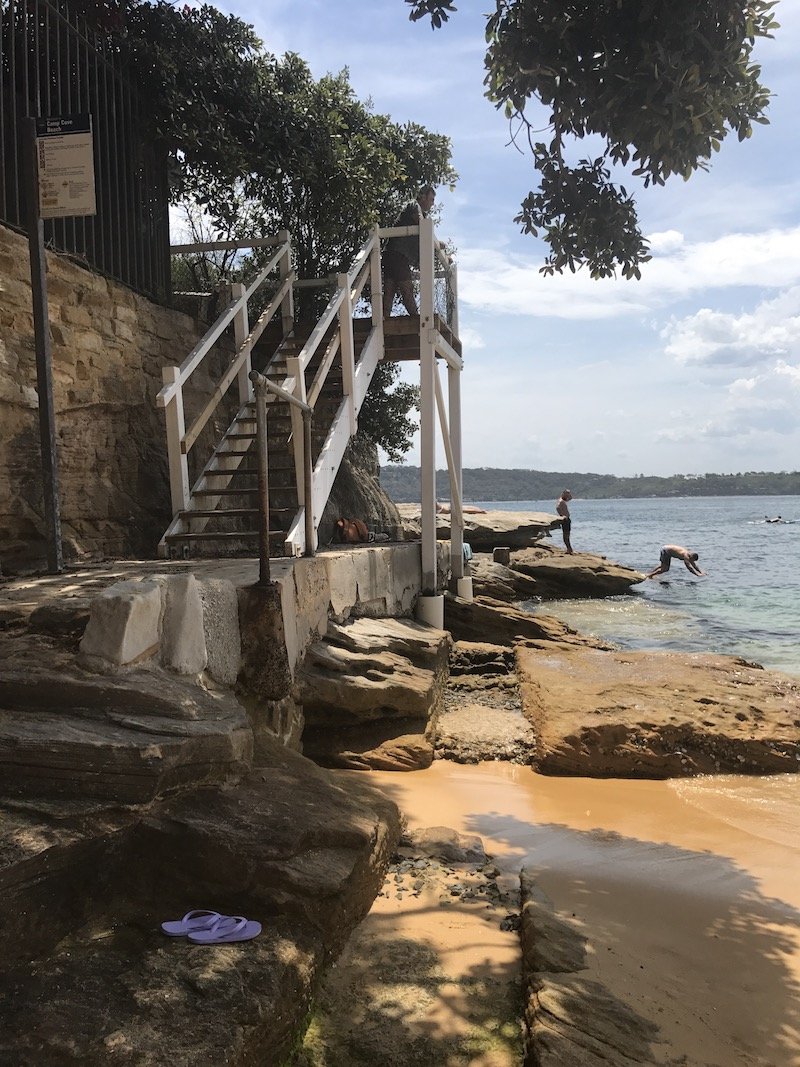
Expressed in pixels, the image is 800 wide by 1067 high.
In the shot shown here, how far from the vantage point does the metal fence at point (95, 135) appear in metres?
5.80

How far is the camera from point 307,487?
18.2 feet

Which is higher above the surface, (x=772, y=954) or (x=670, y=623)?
(x=772, y=954)

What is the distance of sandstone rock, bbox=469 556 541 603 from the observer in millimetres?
14828

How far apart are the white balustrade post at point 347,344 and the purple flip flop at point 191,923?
5.61m

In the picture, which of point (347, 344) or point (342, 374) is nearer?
point (347, 344)

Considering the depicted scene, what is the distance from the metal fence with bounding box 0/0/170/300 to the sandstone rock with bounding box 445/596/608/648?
4791 mm

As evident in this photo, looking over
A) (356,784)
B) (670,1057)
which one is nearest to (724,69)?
(356,784)

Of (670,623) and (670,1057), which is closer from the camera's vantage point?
(670,1057)

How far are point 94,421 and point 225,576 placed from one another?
9.99ft

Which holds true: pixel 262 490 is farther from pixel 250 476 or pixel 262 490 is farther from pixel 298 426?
pixel 250 476

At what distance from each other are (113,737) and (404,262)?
27.6 ft

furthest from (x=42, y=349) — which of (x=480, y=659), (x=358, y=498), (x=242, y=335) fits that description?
(x=358, y=498)

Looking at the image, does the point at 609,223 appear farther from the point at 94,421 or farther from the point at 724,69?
the point at 94,421

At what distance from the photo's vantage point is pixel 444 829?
397 centimetres
